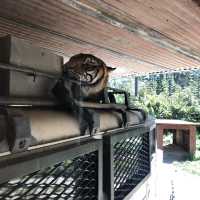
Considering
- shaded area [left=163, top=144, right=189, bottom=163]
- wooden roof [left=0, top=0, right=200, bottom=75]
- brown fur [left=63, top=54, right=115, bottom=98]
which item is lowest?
shaded area [left=163, top=144, right=189, bottom=163]

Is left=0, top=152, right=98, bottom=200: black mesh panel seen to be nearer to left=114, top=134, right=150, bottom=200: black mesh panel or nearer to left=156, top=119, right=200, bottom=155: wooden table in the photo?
left=114, top=134, right=150, bottom=200: black mesh panel

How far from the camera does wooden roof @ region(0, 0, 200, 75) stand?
2.86 meters

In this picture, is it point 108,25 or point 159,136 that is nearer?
point 108,25

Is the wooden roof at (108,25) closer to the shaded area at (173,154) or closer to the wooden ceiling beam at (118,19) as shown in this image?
the wooden ceiling beam at (118,19)

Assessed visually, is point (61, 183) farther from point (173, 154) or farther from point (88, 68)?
point (173, 154)

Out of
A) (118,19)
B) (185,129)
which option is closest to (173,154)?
(185,129)

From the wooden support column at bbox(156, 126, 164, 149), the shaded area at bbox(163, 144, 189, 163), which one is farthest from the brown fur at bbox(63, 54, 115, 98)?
the shaded area at bbox(163, 144, 189, 163)

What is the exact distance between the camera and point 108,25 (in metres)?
3.53

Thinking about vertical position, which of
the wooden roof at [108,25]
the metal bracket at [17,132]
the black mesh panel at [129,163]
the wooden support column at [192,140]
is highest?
the wooden roof at [108,25]

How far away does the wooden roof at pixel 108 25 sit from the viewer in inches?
113

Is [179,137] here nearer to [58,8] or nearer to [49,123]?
[58,8]

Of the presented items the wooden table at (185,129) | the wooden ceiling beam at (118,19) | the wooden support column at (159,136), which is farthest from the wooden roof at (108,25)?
the wooden table at (185,129)

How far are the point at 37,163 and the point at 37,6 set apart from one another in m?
2.14

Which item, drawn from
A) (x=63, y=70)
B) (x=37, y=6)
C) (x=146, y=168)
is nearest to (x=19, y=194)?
(x=63, y=70)
